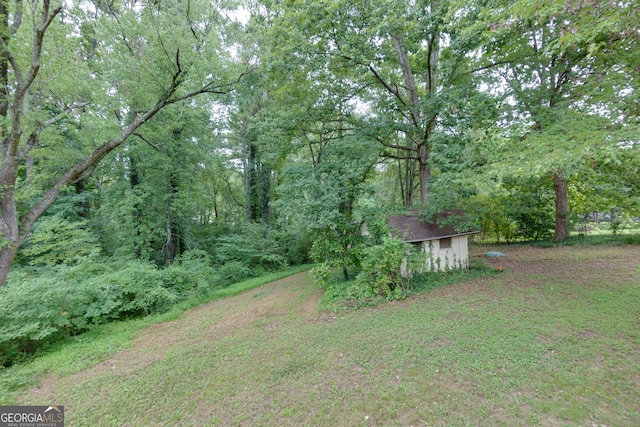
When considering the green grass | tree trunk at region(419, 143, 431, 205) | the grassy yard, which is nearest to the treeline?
tree trunk at region(419, 143, 431, 205)

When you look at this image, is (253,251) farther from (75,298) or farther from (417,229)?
(417,229)

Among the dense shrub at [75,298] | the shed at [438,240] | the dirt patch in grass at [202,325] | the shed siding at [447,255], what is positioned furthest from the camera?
the shed siding at [447,255]

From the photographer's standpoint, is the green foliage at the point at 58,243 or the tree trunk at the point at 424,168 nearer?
the green foliage at the point at 58,243

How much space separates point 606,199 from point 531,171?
7297 millimetres

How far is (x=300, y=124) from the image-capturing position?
7922mm

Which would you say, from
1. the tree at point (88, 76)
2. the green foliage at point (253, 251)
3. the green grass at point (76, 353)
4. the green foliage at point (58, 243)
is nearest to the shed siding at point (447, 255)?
the green foliage at point (253, 251)

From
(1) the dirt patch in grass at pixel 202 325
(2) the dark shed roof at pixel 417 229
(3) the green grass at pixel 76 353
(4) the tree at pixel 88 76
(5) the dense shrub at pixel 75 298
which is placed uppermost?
(4) the tree at pixel 88 76

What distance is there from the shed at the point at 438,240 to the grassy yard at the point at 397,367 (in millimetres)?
1491

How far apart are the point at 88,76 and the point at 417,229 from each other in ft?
36.0

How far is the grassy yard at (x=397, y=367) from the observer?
2688mm

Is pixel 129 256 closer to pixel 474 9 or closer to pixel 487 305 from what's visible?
pixel 487 305

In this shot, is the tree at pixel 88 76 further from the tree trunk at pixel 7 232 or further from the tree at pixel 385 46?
the tree at pixel 385 46

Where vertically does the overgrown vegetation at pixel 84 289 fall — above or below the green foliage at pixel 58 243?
below

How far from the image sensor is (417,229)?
725 centimetres
